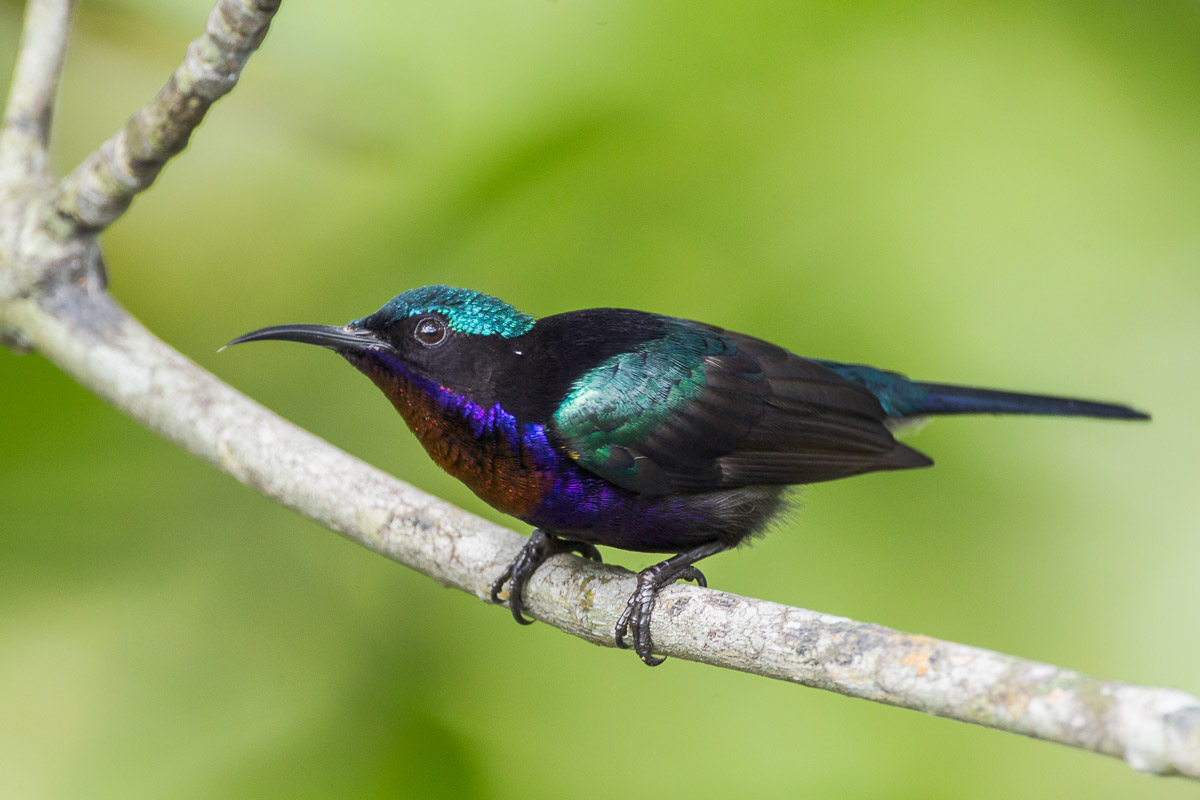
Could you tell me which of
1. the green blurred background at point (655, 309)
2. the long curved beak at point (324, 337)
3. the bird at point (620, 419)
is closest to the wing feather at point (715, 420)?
the bird at point (620, 419)

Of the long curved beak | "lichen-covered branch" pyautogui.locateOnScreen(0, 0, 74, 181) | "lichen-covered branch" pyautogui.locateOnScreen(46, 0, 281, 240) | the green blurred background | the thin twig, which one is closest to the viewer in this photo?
the thin twig

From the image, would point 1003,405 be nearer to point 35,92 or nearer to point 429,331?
point 429,331

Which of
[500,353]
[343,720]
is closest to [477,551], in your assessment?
[500,353]

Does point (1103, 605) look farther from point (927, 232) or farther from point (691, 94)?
point (691, 94)

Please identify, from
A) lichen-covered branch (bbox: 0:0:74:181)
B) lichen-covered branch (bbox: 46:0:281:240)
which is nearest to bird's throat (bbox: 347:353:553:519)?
lichen-covered branch (bbox: 46:0:281:240)

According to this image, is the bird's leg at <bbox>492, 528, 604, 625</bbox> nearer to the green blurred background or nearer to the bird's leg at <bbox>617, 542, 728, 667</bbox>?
the bird's leg at <bbox>617, 542, 728, 667</bbox>

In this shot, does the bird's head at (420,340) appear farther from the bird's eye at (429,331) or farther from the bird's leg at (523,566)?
the bird's leg at (523,566)
